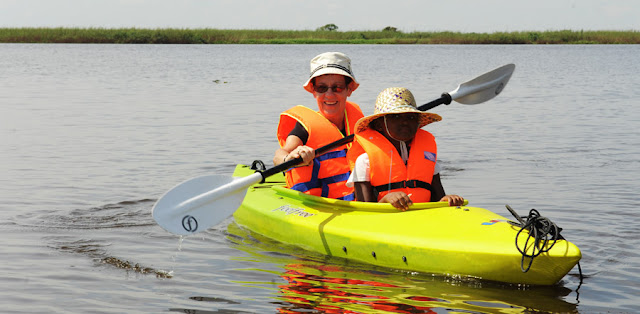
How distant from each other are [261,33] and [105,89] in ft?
114

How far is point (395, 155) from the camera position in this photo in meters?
5.35

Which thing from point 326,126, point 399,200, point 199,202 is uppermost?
point 326,126

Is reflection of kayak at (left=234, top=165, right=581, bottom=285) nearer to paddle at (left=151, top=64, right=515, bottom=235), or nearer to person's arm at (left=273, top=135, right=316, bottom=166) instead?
person's arm at (left=273, top=135, right=316, bottom=166)

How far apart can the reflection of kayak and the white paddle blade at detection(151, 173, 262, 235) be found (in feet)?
1.88

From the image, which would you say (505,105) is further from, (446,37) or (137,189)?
(446,37)

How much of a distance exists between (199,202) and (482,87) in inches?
119

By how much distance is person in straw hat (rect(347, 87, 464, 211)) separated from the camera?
5.30 m

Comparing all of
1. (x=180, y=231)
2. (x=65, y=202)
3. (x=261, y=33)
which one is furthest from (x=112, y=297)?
(x=261, y=33)

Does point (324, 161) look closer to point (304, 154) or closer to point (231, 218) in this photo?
point (304, 154)

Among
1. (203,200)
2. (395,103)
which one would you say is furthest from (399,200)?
(203,200)

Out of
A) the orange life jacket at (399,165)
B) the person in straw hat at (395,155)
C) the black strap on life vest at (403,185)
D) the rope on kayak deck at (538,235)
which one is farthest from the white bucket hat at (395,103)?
the rope on kayak deck at (538,235)

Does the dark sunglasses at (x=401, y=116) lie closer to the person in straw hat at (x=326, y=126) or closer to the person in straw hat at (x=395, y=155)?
the person in straw hat at (x=395, y=155)

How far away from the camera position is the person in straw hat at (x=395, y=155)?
5.30 m

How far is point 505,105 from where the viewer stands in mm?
17453
